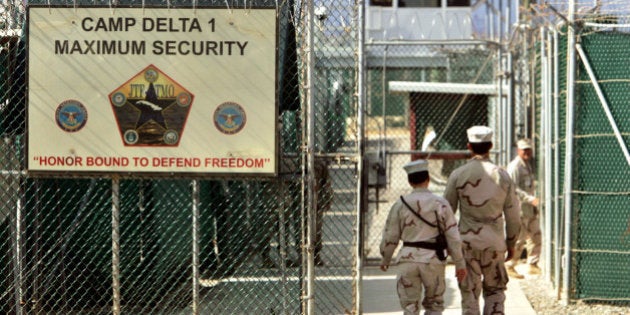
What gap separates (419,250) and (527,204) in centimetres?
477

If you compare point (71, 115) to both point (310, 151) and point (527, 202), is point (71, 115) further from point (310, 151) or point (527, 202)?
point (527, 202)

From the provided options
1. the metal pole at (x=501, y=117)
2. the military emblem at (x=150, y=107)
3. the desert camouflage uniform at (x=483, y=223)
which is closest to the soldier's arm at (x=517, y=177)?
the metal pole at (x=501, y=117)

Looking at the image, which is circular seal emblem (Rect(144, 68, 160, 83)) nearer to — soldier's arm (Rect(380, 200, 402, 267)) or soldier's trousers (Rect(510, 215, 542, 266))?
soldier's arm (Rect(380, 200, 402, 267))

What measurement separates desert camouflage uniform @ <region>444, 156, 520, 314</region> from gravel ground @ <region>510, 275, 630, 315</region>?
180cm

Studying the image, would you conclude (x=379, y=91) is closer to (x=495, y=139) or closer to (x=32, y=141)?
(x=495, y=139)

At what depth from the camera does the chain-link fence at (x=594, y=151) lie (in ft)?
33.5

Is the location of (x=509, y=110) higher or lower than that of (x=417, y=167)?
higher

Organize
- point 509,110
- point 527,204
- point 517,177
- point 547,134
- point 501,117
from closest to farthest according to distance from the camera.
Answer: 1. point 547,134
2. point 517,177
3. point 527,204
4. point 509,110
5. point 501,117

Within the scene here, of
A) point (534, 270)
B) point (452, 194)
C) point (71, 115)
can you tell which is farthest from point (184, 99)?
point (534, 270)

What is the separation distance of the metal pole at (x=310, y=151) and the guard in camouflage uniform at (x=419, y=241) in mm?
619

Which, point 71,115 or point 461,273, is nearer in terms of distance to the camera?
point 71,115

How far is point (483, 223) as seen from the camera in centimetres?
857

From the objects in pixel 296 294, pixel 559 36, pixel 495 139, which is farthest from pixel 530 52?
pixel 296 294

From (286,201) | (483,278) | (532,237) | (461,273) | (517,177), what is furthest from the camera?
(532,237)
